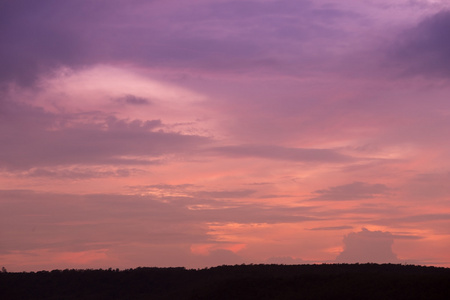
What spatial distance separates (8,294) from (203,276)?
26384mm

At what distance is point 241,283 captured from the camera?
5750cm

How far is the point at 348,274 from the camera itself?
53.8 m

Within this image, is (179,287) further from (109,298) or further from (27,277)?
(27,277)

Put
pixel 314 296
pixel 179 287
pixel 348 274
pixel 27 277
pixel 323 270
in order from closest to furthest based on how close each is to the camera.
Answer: pixel 314 296, pixel 348 274, pixel 323 270, pixel 179 287, pixel 27 277

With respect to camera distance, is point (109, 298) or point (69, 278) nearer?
point (109, 298)

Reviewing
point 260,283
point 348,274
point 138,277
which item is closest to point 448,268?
point 348,274

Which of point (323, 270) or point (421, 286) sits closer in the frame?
point (421, 286)

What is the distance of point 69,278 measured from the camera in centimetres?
7694

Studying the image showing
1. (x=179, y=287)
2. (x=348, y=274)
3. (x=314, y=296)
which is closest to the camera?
(x=314, y=296)

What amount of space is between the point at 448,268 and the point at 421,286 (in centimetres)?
2402

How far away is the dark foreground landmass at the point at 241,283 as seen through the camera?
48156 mm

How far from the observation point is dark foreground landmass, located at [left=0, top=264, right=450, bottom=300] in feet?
158

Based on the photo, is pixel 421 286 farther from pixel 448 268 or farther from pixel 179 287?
pixel 179 287

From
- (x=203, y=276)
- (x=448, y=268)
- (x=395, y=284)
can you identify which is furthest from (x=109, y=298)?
(x=448, y=268)
